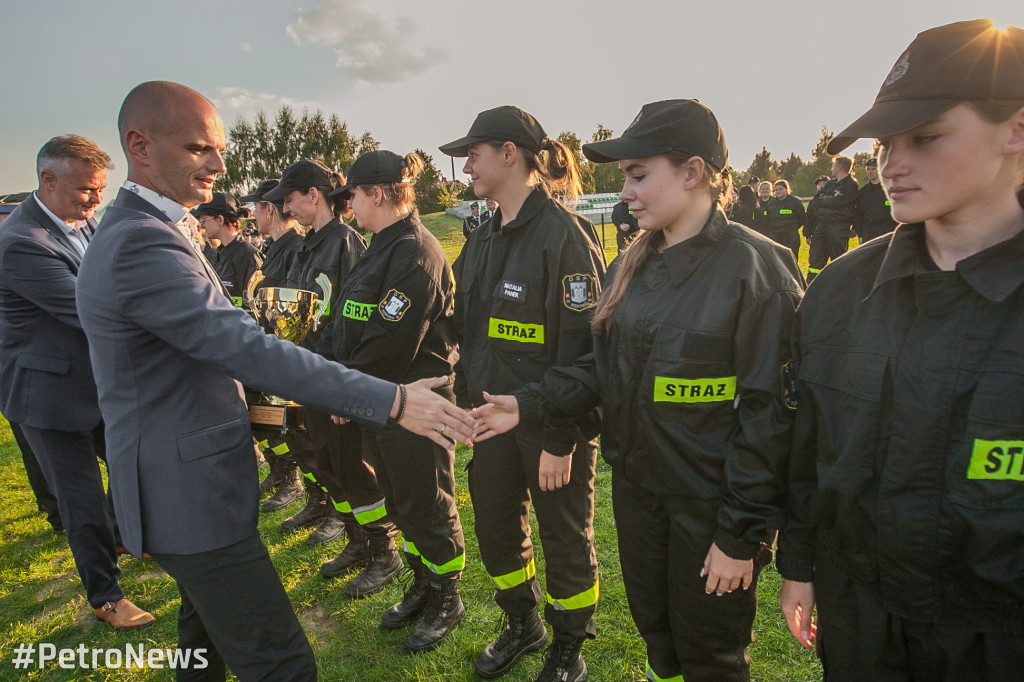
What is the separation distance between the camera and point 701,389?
1862 millimetres

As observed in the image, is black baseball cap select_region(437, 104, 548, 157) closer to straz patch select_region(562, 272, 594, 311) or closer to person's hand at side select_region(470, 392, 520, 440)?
straz patch select_region(562, 272, 594, 311)

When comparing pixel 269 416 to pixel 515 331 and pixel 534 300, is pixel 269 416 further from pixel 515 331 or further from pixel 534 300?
pixel 534 300

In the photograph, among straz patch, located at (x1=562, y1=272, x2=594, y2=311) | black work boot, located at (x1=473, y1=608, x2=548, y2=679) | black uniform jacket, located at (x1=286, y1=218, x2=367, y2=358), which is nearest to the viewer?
straz patch, located at (x1=562, y1=272, x2=594, y2=311)

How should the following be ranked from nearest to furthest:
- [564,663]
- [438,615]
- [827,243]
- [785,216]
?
[564,663]
[438,615]
[827,243]
[785,216]

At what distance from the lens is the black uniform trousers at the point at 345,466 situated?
369cm

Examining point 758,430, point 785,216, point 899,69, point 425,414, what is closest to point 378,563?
point 425,414

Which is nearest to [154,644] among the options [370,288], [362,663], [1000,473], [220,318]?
[362,663]

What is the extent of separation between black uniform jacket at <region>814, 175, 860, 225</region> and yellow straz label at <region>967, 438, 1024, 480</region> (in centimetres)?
1035

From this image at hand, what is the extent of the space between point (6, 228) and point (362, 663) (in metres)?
3.31

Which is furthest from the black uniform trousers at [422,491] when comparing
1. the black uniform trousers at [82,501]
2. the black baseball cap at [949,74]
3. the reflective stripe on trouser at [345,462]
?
the black baseball cap at [949,74]

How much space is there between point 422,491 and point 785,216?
41.9 ft

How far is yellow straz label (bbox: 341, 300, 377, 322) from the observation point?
3104 mm

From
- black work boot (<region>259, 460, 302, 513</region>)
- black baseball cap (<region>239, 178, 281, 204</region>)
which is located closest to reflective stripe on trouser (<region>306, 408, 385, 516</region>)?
black work boot (<region>259, 460, 302, 513</region>)

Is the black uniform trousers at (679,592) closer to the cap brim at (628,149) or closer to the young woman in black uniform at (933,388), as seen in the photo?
the young woman in black uniform at (933,388)
